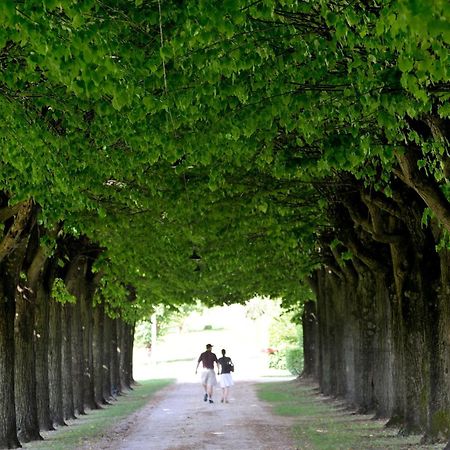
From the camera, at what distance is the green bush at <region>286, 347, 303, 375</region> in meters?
64.4

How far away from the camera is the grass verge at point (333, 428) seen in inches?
723

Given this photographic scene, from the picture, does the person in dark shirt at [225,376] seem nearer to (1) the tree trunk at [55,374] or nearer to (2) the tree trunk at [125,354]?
(1) the tree trunk at [55,374]

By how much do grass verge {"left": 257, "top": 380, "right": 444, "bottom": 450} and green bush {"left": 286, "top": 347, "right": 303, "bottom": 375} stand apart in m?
27.7

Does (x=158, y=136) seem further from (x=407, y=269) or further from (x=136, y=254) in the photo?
(x=136, y=254)

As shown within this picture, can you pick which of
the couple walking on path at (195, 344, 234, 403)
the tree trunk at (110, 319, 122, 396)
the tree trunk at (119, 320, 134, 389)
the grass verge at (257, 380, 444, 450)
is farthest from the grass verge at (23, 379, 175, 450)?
the tree trunk at (119, 320, 134, 389)

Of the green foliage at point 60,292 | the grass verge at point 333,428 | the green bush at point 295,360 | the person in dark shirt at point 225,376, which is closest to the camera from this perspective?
the grass verge at point 333,428

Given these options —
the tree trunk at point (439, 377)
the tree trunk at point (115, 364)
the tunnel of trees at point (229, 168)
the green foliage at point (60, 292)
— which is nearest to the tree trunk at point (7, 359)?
the tunnel of trees at point (229, 168)

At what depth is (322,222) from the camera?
22.5m

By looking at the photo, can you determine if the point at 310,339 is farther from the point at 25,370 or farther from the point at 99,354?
the point at 25,370

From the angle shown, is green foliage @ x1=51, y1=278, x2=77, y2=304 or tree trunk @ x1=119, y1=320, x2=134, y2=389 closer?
green foliage @ x1=51, y1=278, x2=77, y2=304

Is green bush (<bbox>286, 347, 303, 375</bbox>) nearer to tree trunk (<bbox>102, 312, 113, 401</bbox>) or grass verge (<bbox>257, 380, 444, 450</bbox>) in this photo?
tree trunk (<bbox>102, 312, 113, 401</bbox>)

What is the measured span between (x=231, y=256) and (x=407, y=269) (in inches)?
384

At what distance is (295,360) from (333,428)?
42644mm

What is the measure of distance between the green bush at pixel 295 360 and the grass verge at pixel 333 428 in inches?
1091
